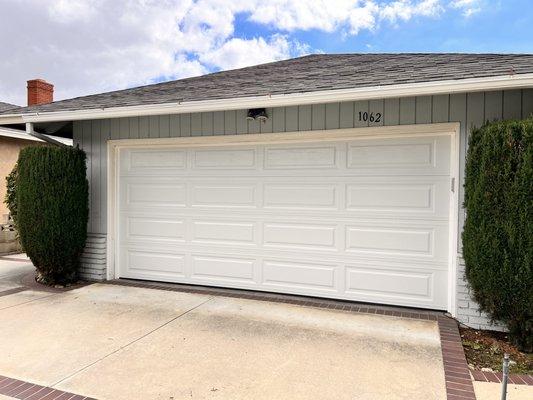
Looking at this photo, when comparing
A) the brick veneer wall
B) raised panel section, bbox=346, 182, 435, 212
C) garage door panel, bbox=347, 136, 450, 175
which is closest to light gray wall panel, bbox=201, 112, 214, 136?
garage door panel, bbox=347, 136, 450, 175

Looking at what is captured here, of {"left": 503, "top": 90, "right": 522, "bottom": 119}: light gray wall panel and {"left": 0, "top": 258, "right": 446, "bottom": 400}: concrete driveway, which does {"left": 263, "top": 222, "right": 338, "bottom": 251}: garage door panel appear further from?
{"left": 503, "top": 90, "right": 522, "bottom": 119}: light gray wall panel

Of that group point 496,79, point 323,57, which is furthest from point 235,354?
point 323,57

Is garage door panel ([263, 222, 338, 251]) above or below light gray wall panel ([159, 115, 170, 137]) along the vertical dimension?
below

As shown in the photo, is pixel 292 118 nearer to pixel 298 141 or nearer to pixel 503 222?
pixel 298 141

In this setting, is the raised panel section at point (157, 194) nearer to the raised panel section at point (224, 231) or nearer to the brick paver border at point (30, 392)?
the raised panel section at point (224, 231)

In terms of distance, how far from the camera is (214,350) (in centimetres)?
342

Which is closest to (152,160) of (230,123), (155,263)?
(230,123)

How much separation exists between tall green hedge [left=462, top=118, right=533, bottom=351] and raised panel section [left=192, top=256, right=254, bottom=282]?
2.76 metres

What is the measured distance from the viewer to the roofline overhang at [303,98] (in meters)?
3.53

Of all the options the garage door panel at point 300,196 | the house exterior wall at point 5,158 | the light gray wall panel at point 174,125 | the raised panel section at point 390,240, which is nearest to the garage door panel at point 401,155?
the garage door panel at point 300,196

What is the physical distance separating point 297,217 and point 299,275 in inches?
29.8

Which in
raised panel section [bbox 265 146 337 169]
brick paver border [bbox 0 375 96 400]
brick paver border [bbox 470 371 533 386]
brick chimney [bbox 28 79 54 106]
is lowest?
brick paver border [bbox 0 375 96 400]

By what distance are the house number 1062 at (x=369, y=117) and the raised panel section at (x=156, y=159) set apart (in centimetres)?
253

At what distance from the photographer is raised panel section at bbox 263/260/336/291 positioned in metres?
4.94
